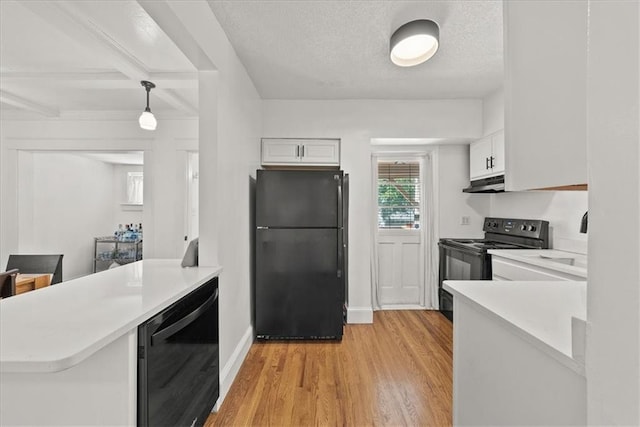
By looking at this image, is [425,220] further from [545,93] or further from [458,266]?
[545,93]

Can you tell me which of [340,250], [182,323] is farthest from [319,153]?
[182,323]

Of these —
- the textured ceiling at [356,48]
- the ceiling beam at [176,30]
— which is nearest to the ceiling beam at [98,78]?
the textured ceiling at [356,48]

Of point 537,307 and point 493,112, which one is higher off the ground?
point 493,112

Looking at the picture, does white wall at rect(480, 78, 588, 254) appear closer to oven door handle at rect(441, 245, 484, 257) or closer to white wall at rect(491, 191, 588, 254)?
white wall at rect(491, 191, 588, 254)

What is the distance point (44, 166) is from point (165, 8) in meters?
5.39

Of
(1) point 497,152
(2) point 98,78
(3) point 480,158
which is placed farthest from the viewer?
(3) point 480,158

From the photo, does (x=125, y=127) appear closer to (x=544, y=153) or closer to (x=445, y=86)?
(x=445, y=86)

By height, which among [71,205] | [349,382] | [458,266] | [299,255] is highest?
[71,205]

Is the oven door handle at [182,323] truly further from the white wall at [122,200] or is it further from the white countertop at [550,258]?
the white wall at [122,200]

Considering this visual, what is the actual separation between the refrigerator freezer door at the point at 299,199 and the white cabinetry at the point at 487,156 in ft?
5.21

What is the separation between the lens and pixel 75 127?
3.83 m

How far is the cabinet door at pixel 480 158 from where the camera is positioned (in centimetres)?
333

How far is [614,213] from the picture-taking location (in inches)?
18.0

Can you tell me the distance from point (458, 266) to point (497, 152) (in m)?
1.23
